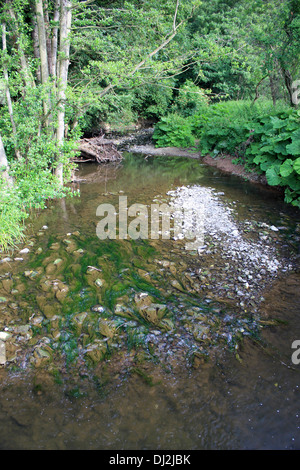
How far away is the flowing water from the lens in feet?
9.36

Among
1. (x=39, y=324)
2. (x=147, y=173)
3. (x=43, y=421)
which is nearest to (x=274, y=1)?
(x=147, y=173)

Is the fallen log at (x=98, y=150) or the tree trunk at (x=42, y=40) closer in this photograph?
the tree trunk at (x=42, y=40)

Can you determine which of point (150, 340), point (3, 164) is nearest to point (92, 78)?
point (3, 164)

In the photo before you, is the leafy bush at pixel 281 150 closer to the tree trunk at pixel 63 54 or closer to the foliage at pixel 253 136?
the foliage at pixel 253 136

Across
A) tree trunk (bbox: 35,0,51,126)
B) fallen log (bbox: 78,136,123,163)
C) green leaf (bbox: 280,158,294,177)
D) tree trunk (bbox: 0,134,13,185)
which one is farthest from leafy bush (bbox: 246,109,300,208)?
tree trunk (bbox: 0,134,13,185)

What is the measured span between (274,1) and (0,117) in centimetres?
1090

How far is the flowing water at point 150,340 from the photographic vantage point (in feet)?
9.36

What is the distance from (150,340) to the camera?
3.86 m

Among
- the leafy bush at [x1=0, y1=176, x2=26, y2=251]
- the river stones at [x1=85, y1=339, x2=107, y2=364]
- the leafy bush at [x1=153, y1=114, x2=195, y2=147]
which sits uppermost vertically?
the leafy bush at [x1=153, y1=114, x2=195, y2=147]

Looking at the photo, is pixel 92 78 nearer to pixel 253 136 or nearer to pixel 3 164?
pixel 3 164

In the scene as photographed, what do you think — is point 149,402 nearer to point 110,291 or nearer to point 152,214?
point 110,291

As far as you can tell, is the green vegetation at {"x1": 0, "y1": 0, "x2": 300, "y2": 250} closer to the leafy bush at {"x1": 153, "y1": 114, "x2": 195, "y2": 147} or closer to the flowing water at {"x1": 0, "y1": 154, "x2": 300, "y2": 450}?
the flowing water at {"x1": 0, "y1": 154, "x2": 300, "y2": 450}

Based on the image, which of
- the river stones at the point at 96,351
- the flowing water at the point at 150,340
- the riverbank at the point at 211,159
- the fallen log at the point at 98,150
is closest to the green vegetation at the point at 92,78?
the riverbank at the point at 211,159

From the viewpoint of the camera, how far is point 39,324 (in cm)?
404
